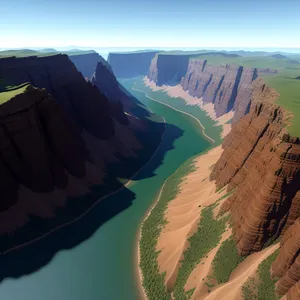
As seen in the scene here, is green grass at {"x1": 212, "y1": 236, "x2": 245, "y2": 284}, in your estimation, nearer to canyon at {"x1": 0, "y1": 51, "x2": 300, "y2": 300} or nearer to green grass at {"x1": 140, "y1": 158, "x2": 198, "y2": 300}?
canyon at {"x1": 0, "y1": 51, "x2": 300, "y2": 300}

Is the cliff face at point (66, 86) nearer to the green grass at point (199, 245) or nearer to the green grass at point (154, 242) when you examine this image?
the green grass at point (154, 242)

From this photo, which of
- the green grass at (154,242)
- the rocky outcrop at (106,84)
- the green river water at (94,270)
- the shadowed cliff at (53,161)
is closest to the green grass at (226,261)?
the green grass at (154,242)

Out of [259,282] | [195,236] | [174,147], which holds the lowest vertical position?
[174,147]

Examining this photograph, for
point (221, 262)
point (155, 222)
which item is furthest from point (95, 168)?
point (221, 262)

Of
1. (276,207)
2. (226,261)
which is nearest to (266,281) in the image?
(226,261)

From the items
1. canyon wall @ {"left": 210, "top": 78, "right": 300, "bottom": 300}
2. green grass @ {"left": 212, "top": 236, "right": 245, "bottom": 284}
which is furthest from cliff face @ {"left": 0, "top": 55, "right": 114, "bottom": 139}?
green grass @ {"left": 212, "top": 236, "right": 245, "bottom": 284}

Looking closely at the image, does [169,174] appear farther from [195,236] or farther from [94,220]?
[195,236]

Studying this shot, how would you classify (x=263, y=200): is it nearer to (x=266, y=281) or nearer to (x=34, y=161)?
(x=266, y=281)
